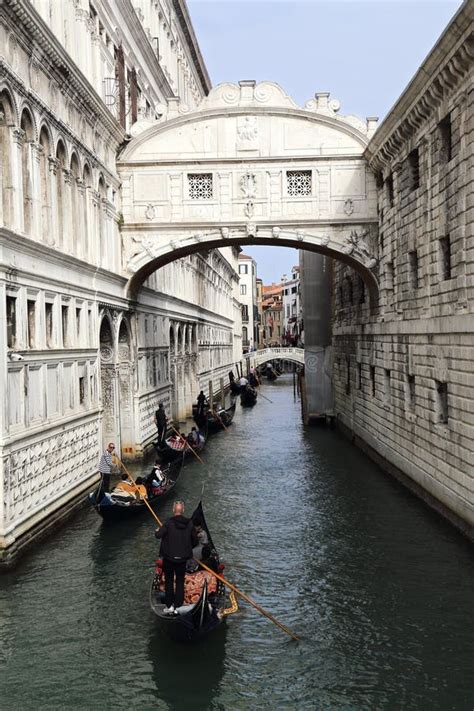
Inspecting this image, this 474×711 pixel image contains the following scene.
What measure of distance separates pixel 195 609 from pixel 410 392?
8.07 metres

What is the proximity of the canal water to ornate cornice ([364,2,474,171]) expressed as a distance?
658 cm

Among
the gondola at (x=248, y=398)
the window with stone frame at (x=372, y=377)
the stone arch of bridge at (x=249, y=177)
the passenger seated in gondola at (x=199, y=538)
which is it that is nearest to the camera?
the passenger seated in gondola at (x=199, y=538)

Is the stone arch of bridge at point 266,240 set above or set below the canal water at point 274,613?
above

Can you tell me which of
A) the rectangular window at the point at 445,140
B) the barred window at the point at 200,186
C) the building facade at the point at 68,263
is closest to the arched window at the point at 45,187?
the building facade at the point at 68,263

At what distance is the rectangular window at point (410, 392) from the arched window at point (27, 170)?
732cm

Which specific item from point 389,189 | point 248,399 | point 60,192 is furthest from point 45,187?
point 248,399

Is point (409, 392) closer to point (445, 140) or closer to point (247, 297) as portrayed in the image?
point (445, 140)

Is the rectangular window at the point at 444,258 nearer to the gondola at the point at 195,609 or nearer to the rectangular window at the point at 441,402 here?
the rectangular window at the point at 441,402

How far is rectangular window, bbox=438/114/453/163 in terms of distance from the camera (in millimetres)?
12281

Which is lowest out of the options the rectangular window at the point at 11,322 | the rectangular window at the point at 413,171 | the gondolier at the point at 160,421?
the gondolier at the point at 160,421

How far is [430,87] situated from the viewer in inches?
481

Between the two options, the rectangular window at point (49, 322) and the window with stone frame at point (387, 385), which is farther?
the window with stone frame at point (387, 385)

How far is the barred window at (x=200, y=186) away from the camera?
17234mm

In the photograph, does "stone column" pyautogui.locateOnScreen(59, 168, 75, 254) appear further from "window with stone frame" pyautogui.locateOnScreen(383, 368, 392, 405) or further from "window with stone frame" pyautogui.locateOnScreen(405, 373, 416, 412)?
"window with stone frame" pyautogui.locateOnScreen(383, 368, 392, 405)
